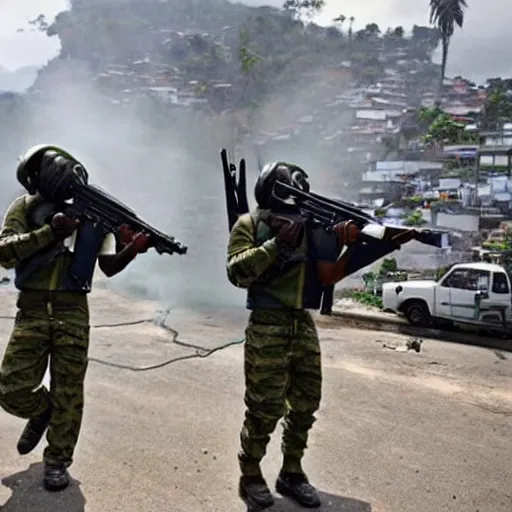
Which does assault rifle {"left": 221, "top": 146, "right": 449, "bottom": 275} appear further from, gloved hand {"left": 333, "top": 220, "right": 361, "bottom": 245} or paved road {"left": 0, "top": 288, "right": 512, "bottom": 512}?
paved road {"left": 0, "top": 288, "right": 512, "bottom": 512}

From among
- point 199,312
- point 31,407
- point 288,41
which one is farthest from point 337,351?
point 288,41

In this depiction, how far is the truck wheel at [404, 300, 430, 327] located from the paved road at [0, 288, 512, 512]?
3.80 m

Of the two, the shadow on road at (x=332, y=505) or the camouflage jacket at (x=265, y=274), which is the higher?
the camouflage jacket at (x=265, y=274)

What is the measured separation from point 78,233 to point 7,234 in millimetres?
370

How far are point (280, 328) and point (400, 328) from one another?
8296 millimetres

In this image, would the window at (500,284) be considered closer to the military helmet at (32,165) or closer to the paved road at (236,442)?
the paved road at (236,442)

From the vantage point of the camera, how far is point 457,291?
1107 cm

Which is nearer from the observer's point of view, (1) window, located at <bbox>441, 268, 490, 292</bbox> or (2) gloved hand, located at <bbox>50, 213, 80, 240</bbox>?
(2) gloved hand, located at <bbox>50, 213, 80, 240</bbox>

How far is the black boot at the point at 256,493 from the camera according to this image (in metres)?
3.50

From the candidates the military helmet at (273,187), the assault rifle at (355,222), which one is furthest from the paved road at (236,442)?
the military helmet at (273,187)

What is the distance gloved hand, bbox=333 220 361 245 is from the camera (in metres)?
3.33

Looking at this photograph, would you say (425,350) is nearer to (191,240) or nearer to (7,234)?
(7,234)

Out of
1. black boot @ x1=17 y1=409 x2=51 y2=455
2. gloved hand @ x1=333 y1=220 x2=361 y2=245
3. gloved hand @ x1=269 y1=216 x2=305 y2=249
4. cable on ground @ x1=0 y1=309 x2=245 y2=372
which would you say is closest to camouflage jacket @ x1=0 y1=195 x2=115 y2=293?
black boot @ x1=17 y1=409 x2=51 y2=455

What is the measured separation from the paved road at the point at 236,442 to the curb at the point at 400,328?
2938mm
